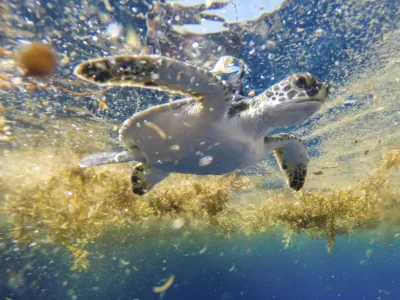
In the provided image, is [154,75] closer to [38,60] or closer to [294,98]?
[294,98]

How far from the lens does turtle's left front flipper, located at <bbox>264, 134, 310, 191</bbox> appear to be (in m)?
5.04

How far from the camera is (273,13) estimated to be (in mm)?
4598

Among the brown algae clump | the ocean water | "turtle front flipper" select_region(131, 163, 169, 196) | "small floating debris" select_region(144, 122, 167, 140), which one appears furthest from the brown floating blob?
the brown algae clump

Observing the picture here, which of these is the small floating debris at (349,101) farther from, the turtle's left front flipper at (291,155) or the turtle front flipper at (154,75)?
the turtle front flipper at (154,75)

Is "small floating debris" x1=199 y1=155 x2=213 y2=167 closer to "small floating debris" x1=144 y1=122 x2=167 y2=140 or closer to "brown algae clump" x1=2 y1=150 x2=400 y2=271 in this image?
"small floating debris" x1=144 y1=122 x2=167 y2=140

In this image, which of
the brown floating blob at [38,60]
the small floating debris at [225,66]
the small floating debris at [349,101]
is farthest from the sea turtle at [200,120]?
the small floating debris at [349,101]

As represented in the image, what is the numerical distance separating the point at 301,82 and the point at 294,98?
0.74 feet

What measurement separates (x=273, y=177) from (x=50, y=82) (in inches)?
441

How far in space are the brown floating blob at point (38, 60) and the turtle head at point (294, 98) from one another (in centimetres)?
426

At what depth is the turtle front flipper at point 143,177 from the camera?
18.3 ft

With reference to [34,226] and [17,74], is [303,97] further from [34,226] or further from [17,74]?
[34,226]

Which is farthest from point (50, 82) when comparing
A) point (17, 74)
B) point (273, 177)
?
point (273, 177)

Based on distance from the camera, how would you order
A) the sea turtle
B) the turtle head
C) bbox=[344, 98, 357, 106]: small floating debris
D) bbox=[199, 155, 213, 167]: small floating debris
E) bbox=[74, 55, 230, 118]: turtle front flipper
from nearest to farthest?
bbox=[74, 55, 230, 118]: turtle front flipper < the sea turtle < the turtle head < bbox=[199, 155, 213, 167]: small floating debris < bbox=[344, 98, 357, 106]: small floating debris

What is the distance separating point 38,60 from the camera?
575 centimetres
